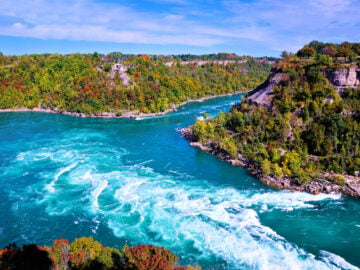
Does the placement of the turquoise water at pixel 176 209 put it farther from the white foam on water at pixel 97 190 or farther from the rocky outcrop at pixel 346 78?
the rocky outcrop at pixel 346 78

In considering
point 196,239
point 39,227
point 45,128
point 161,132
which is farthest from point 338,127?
point 45,128

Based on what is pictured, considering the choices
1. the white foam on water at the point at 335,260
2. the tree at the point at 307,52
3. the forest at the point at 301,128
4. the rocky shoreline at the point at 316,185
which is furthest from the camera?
the tree at the point at 307,52

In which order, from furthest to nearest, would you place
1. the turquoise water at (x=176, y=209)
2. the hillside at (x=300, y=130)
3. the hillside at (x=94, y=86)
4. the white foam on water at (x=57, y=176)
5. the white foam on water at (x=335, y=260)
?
the hillside at (x=94, y=86) → the hillside at (x=300, y=130) → the white foam on water at (x=57, y=176) → the turquoise water at (x=176, y=209) → the white foam on water at (x=335, y=260)

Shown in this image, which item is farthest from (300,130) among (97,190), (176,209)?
(97,190)

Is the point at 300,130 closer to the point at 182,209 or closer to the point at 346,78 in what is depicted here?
the point at 346,78

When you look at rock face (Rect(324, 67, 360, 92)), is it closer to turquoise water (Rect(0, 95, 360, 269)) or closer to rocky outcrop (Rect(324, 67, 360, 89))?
rocky outcrop (Rect(324, 67, 360, 89))

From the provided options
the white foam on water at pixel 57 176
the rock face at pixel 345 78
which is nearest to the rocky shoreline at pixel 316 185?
the rock face at pixel 345 78

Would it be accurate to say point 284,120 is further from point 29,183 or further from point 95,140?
point 29,183
